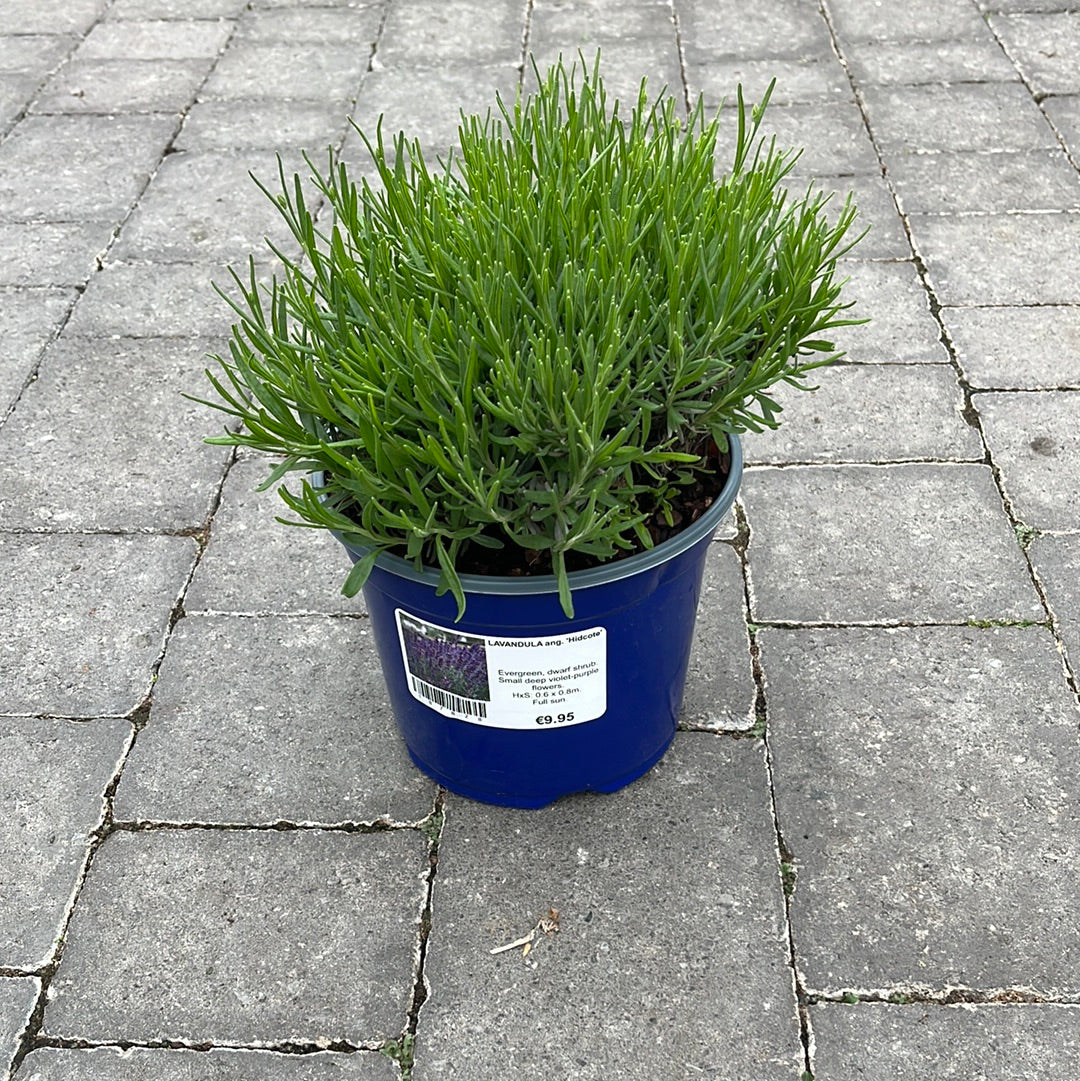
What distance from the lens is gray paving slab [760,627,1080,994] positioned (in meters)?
2.05

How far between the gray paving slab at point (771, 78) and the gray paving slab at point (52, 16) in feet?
9.23

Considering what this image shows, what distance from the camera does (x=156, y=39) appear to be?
5496 millimetres

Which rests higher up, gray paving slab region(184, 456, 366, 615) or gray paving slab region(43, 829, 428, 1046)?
gray paving slab region(43, 829, 428, 1046)

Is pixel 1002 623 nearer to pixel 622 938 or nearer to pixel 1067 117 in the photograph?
Answer: pixel 622 938

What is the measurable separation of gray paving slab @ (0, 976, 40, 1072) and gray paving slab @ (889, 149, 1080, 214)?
3486 mm

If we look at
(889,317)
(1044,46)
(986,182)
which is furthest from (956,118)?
(889,317)

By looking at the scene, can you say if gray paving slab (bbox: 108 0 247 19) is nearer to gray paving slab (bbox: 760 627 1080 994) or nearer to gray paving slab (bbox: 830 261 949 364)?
gray paving slab (bbox: 830 261 949 364)

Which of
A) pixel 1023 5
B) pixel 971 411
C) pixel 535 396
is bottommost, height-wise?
pixel 1023 5

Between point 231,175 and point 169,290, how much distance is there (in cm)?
78

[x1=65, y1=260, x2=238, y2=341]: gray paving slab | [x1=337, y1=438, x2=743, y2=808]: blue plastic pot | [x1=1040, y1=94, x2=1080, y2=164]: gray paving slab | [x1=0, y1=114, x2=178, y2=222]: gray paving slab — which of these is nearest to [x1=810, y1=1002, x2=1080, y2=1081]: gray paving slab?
[x1=337, y1=438, x2=743, y2=808]: blue plastic pot

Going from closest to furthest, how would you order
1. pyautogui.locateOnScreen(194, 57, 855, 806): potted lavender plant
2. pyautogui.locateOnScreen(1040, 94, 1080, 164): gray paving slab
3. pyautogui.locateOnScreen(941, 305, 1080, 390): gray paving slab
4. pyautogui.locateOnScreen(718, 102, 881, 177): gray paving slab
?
pyautogui.locateOnScreen(194, 57, 855, 806): potted lavender plant, pyautogui.locateOnScreen(941, 305, 1080, 390): gray paving slab, pyautogui.locateOnScreen(718, 102, 881, 177): gray paving slab, pyautogui.locateOnScreen(1040, 94, 1080, 164): gray paving slab

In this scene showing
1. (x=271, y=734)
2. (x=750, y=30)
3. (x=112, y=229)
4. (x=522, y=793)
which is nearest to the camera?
(x=522, y=793)

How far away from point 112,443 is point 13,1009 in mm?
1635

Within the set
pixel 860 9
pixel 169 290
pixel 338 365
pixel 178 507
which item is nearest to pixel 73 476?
pixel 178 507
